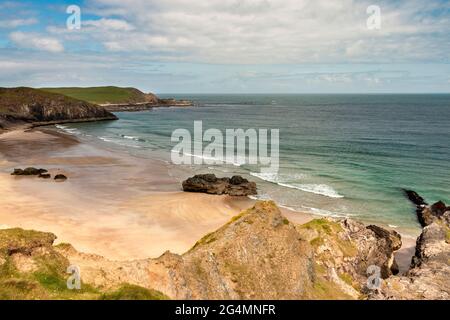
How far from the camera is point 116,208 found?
4450 centimetres

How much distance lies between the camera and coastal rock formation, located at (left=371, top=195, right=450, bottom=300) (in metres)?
21.5

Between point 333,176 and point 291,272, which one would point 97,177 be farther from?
point 291,272

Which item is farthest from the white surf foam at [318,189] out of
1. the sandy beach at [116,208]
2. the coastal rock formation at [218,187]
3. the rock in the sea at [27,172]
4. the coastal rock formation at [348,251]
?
the rock in the sea at [27,172]

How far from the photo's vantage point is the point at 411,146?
3516 inches

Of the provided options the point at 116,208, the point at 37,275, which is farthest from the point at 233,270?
the point at 116,208

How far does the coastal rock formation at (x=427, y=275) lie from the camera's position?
70.5ft

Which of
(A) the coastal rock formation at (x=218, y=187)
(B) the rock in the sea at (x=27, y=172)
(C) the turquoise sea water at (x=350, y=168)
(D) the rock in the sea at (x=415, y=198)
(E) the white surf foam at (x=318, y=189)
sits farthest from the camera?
(B) the rock in the sea at (x=27, y=172)

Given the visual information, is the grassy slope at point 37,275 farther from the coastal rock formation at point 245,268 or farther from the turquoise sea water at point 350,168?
the turquoise sea water at point 350,168

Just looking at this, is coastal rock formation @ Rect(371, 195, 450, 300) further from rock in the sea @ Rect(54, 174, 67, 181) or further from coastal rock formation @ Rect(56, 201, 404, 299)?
rock in the sea @ Rect(54, 174, 67, 181)

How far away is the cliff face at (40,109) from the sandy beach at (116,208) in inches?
2786

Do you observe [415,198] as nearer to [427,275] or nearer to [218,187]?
[218,187]

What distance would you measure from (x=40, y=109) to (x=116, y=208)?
119365 millimetres

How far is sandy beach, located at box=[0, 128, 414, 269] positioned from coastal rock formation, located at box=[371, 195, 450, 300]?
392 cm

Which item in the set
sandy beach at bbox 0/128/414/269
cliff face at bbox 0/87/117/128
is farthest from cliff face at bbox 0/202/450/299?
cliff face at bbox 0/87/117/128
